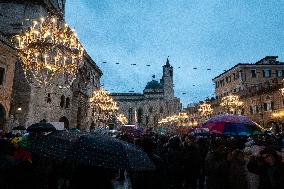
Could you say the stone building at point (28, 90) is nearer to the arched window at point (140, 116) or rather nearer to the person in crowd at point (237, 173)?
the person in crowd at point (237, 173)

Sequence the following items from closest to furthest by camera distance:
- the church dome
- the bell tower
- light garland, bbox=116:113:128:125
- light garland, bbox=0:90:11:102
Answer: light garland, bbox=0:90:11:102, light garland, bbox=116:113:128:125, the bell tower, the church dome

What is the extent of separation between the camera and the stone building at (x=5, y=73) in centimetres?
2170

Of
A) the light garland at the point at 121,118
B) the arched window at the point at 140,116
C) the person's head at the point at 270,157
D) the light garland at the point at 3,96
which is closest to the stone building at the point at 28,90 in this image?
the light garland at the point at 3,96

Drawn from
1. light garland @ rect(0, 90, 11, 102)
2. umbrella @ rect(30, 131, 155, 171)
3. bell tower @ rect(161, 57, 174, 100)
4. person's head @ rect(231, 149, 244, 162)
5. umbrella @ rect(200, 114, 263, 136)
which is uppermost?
bell tower @ rect(161, 57, 174, 100)

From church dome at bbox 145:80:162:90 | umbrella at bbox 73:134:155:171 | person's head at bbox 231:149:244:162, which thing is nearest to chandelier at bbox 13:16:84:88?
person's head at bbox 231:149:244:162

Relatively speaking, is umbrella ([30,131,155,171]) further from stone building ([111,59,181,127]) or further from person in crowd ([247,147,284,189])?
stone building ([111,59,181,127])

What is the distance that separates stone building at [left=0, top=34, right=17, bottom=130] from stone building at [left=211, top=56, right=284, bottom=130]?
28.7 metres

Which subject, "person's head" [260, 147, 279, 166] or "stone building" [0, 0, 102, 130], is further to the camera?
"stone building" [0, 0, 102, 130]

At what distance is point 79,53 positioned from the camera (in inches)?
540

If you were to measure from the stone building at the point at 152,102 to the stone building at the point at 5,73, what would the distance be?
66.3 metres

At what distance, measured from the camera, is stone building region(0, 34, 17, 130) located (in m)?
21.7

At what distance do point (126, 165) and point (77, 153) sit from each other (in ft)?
2.47

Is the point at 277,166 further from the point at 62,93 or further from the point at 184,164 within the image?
the point at 62,93

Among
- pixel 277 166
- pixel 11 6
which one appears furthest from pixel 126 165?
pixel 11 6
